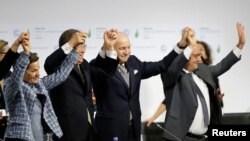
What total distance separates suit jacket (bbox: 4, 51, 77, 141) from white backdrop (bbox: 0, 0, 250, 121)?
1.48 m

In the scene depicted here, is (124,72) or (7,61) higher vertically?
(7,61)

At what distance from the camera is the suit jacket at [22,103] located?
2.91 metres

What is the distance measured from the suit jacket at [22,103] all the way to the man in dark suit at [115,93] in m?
0.39

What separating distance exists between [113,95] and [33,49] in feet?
4.72

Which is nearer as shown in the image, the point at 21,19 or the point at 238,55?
the point at 238,55

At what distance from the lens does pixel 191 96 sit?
3822 millimetres

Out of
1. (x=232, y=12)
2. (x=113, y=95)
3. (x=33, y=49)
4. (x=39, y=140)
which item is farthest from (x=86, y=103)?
(x=232, y=12)

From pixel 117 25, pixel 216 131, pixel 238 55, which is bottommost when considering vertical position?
pixel 216 131

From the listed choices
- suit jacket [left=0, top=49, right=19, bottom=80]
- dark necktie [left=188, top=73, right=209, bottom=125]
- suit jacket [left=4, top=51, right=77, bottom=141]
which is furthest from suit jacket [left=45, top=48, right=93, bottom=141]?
dark necktie [left=188, top=73, right=209, bottom=125]

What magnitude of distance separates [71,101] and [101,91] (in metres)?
0.23

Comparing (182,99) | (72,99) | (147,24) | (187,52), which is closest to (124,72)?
(72,99)

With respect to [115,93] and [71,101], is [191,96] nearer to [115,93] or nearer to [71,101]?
[115,93]

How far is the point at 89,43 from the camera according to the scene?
15.3ft

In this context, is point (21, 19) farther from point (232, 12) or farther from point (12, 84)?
point (232, 12)
